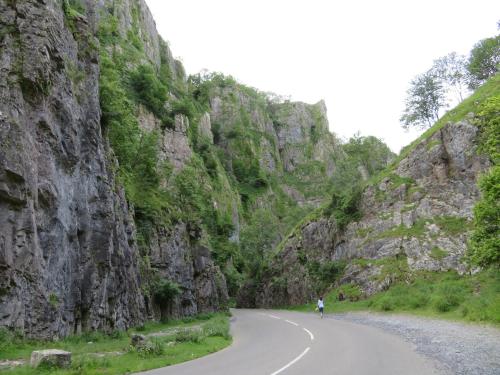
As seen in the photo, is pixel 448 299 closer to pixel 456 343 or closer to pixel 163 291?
pixel 456 343

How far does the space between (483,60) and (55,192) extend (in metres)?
58.1

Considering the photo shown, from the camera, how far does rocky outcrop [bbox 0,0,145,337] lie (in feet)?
48.6

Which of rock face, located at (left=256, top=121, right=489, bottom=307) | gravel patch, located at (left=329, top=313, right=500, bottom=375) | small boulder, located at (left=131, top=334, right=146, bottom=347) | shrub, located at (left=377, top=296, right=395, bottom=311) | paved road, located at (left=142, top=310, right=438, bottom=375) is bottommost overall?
gravel patch, located at (left=329, top=313, right=500, bottom=375)

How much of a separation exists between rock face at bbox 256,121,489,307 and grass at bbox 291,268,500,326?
171 cm

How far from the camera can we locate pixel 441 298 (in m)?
24.1

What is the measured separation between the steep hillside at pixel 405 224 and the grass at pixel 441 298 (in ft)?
4.77

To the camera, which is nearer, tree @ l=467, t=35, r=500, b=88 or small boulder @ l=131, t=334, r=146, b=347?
small boulder @ l=131, t=334, r=146, b=347

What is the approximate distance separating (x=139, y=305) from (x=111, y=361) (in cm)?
1403

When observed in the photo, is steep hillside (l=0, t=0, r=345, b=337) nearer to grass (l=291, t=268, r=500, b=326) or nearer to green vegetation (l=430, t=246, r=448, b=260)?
grass (l=291, t=268, r=500, b=326)

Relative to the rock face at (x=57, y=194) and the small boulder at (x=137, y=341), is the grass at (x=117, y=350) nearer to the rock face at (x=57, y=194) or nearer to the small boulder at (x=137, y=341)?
the small boulder at (x=137, y=341)

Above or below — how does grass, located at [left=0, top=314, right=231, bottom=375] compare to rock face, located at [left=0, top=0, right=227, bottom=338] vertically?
below

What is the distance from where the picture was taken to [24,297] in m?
14.6

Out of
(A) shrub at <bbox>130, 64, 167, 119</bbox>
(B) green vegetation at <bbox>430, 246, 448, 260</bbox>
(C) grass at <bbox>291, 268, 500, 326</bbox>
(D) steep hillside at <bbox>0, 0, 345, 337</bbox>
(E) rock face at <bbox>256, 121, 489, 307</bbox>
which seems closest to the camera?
(D) steep hillside at <bbox>0, 0, 345, 337</bbox>

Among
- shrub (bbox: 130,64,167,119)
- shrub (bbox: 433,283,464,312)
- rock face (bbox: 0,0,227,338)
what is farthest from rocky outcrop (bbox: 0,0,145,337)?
shrub (bbox: 130,64,167,119)
